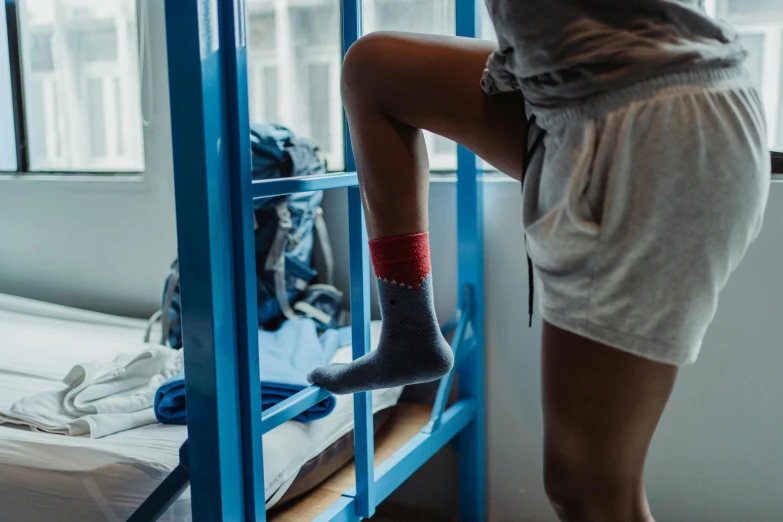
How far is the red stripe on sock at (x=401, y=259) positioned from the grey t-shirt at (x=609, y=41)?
0.88 ft

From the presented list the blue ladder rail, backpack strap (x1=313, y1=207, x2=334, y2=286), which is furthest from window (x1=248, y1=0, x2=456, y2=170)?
the blue ladder rail

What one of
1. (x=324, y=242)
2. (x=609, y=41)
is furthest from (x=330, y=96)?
(x=609, y=41)

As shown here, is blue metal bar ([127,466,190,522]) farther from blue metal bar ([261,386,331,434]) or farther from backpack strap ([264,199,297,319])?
backpack strap ([264,199,297,319])

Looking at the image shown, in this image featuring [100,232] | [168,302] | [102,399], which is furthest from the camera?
[100,232]

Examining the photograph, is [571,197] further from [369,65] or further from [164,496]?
[164,496]

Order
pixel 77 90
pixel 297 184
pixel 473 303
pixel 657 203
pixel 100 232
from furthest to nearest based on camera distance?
pixel 77 90, pixel 100 232, pixel 473 303, pixel 297 184, pixel 657 203

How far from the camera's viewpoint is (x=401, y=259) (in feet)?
3.11

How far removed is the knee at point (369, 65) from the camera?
914mm

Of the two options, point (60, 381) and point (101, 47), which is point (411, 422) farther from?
point (101, 47)

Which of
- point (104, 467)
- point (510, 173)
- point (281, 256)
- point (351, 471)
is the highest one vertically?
point (510, 173)

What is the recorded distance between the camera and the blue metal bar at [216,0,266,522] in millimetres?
921

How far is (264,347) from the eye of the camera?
63.5 inches

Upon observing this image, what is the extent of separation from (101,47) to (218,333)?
1.84 m

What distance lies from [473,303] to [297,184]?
761 millimetres
